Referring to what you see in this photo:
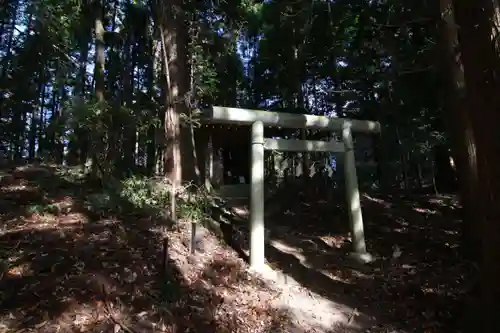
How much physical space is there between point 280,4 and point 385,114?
5.95m

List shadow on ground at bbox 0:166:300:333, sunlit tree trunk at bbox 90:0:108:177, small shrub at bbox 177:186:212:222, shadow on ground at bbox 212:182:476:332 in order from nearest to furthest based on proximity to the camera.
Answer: shadow on ground at bbox 0:166:300:333 → shadow on ground at bbox 212:182:476:332 → small shrub at bbox 177:186:212:222 → sunlit tree trunk at bbox 90:0:108:177

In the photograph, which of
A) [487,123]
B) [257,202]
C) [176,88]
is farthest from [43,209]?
[487,123]

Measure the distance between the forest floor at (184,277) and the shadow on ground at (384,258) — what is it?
3cm

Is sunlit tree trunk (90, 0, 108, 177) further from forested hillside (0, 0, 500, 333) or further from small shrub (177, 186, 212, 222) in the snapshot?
small shrub (177, 186, 212, 222)

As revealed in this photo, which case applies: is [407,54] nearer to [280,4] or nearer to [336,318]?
[280,4]

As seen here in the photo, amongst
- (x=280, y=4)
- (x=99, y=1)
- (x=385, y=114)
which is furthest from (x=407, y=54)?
(x=99, y=1)

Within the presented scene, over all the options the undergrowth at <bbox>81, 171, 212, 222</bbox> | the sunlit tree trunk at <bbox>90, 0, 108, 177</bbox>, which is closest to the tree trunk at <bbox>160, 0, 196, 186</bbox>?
the undergrowth at <bbox>81, 171, 212, 222</bbox>

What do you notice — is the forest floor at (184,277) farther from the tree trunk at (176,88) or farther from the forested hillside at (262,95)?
the tree trunk at (176,88)

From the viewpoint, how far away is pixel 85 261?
458 centimetres

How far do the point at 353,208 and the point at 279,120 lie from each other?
270 centimetres

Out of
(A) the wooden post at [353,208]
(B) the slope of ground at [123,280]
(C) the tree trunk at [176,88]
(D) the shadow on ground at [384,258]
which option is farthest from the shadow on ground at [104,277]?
(A) the wooden post at [353,208]

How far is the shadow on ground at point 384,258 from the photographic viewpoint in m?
5.68

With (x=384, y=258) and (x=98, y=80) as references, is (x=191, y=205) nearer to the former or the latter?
(x=384, y=258)

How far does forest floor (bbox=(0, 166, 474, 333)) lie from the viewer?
3871mm
